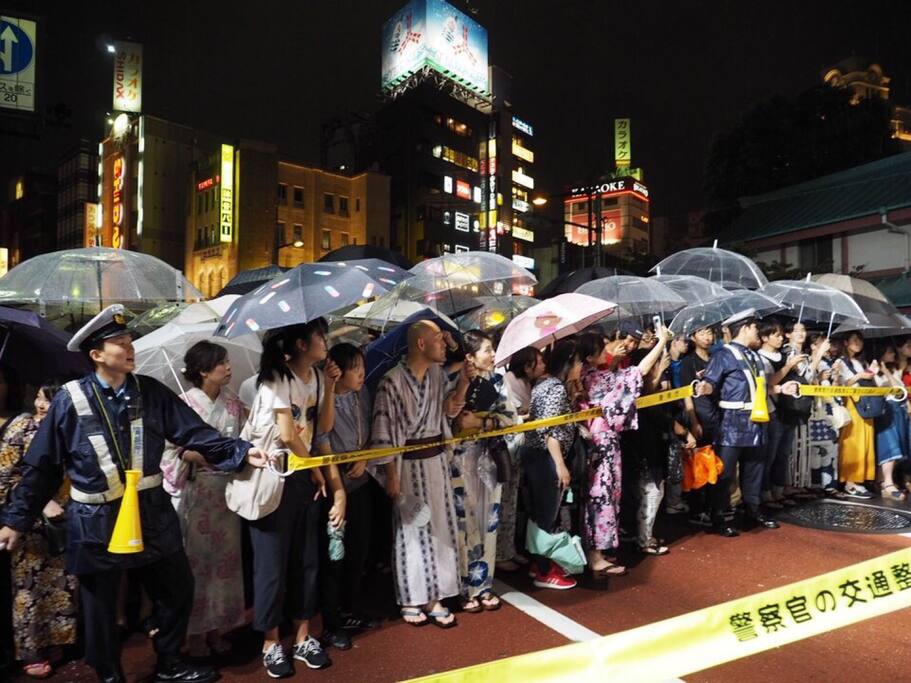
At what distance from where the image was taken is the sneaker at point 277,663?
12.9ft

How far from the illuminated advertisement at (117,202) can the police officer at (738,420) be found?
4537 cm

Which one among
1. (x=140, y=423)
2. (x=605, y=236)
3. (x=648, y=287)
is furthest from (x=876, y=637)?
(x=605, y=236)

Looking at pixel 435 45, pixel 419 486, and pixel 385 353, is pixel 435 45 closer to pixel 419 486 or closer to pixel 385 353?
pixel 385 353

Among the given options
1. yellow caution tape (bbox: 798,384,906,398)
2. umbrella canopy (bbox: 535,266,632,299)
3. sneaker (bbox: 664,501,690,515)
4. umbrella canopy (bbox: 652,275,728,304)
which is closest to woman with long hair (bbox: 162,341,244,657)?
umbrella canopy (bbox: 652,275,728,304)

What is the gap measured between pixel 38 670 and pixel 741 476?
643 centimetres

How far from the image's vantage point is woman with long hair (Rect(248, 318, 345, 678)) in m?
3.99

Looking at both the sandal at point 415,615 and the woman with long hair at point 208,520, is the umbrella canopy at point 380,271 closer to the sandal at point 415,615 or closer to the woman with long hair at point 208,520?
the woman with long hair at point 208,520

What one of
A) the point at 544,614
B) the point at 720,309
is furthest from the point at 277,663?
the point at 720,309

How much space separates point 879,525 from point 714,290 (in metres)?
3.05

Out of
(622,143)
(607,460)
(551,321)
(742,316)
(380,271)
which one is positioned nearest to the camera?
(380,271)

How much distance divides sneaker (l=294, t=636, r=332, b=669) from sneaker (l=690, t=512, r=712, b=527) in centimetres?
464

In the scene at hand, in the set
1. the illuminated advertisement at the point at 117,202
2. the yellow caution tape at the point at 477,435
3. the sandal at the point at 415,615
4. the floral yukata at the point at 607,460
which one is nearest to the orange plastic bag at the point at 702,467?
the yellow caution tape at the point at 477,435

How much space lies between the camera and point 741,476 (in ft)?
23.1

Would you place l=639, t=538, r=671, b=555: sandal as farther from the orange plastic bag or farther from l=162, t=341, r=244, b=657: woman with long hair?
l=162, t=341, r=244, b=657: woman with long hair
